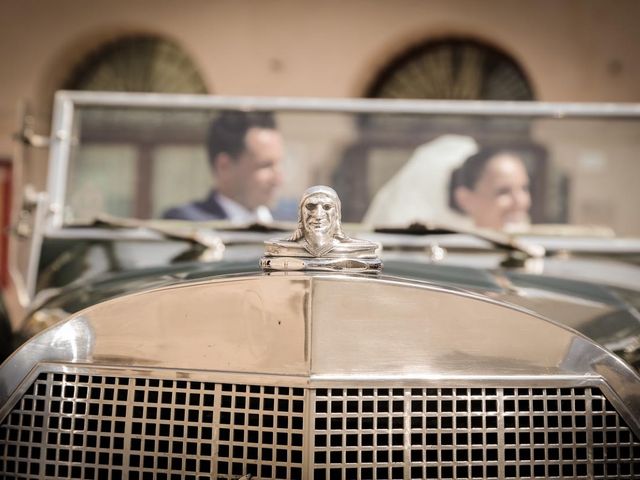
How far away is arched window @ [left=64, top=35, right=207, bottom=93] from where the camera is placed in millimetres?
7238

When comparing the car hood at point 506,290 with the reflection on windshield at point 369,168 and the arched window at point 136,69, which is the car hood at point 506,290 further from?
the arched window at point 136,69

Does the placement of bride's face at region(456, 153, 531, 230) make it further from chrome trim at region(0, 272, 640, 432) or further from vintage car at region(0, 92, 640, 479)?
chrome trim at region(0, 272, 640, 432)

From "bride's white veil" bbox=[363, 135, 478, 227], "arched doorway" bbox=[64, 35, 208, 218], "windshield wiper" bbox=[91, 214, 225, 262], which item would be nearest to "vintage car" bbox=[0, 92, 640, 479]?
Answer: "windshield wiper" bbox=[91, 214, 225, 262]

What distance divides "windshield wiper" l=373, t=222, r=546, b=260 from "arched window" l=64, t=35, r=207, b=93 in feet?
17.6

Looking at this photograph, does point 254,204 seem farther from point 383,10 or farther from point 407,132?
point 383,10

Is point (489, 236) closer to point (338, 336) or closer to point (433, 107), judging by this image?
point (433, 107)

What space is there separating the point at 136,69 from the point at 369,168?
5465mm

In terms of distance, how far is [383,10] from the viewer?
22.3ft

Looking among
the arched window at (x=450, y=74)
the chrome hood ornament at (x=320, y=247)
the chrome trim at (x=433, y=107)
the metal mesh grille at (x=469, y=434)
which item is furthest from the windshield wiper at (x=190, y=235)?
the arched window at (x=450, y=74)

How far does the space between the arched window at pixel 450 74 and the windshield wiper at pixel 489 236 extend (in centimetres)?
490

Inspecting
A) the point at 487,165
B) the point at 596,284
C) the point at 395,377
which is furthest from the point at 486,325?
the point at 487,165

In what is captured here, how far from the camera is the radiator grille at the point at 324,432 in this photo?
116 cm

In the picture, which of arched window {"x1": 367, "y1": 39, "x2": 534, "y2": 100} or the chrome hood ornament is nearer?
the chrome hood ornament

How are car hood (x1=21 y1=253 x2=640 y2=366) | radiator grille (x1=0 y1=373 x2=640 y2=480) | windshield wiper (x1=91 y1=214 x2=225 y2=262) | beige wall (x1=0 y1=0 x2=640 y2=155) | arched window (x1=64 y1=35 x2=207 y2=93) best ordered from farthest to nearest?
arched window (x1=64 y1=35 x2=207 y2=93) < beige wall (x1=0 y1=0 x2=640 y2=155) < windshield wiper (x1=91 y1=214 x2=225 y2=262) < car hood (x1=21 y1=253 x2=640 y2=366) < radiator grille (x1=0 y1=373 x2=640 y2=480)
